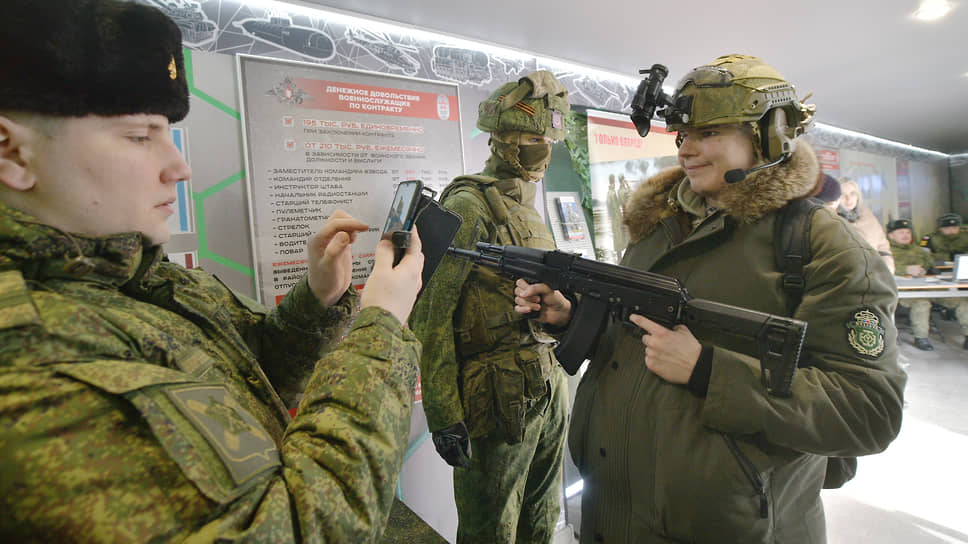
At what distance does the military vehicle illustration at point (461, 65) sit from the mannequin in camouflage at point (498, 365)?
49 cm

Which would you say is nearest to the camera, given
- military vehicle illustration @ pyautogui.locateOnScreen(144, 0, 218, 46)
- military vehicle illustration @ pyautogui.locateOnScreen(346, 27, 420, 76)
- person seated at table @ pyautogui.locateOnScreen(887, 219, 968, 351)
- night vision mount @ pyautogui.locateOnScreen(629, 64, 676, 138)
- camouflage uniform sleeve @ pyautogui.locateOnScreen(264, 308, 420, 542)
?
camouflage uniform sleeve @ pyautogui.locateOnScreen(264, 308, 420, 542)

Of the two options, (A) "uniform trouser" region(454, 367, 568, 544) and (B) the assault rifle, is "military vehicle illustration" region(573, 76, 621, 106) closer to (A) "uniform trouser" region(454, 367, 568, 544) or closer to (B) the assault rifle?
(B) the assault rifle

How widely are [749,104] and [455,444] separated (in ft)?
4.33

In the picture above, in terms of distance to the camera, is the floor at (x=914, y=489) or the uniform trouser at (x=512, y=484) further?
the floor at (x=914, y=489)

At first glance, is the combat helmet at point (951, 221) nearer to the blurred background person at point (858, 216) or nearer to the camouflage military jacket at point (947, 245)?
the camouflage military jacket at point (947, 245)

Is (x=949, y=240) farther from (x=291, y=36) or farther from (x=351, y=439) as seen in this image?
(x=351, y=439)

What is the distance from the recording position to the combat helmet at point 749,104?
1043mm

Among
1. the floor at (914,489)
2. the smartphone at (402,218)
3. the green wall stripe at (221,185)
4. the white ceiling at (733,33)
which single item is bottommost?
the floor at (914,489)

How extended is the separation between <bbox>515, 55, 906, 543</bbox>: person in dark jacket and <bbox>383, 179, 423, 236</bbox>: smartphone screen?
626mm

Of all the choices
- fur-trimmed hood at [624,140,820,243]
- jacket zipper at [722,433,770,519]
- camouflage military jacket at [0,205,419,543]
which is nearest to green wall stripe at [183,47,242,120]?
camouflage military jacket at [0,205,419,543]

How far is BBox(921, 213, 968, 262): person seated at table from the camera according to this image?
5404mm

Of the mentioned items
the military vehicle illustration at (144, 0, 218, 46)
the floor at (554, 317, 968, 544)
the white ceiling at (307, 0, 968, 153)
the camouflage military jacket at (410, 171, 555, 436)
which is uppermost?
the white ceiling at (307, 0, 968, 153)

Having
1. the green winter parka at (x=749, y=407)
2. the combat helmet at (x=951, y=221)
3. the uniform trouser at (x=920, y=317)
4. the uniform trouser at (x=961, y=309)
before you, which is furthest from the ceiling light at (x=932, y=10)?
the combat helmet at (x=951, y=221)

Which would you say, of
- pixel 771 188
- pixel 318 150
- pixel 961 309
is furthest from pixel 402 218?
pixel 961 309
